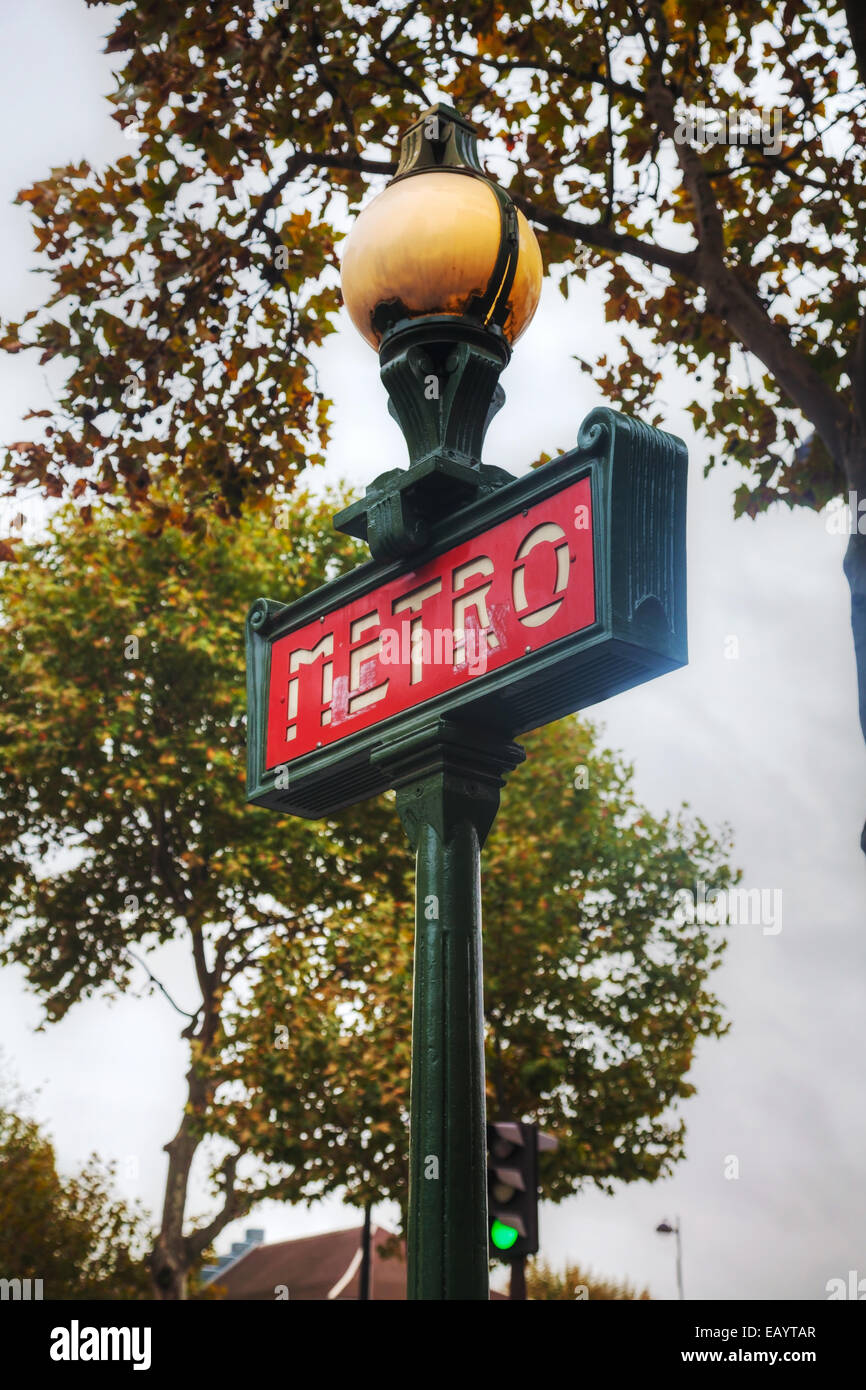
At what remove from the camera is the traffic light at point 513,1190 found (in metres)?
6.88

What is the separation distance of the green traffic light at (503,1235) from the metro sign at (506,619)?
430cm

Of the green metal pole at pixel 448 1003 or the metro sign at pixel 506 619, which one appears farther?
the metro sign at pixel 506 619

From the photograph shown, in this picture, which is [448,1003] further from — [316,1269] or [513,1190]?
[316,1269]

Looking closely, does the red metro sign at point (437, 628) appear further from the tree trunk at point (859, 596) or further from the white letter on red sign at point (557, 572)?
the tree trunk at point (859, 596)

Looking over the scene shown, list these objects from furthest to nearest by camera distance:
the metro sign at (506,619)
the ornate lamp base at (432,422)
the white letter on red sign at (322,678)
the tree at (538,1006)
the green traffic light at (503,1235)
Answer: the tree at (538,1006), the green traffic light at (503,1235), the white letter on red sign at (322,678), the ornate lamp base at (432,422), the metro sign at (506,619)

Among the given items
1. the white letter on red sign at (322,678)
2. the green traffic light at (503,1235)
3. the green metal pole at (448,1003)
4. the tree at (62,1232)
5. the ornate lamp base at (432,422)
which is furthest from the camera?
the tree at (62,1232)

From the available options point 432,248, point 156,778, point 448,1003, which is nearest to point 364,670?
point 448,1003

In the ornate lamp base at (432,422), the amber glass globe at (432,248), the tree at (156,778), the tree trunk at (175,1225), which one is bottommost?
the tree trunk at (175,1225)

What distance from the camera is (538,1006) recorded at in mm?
18359

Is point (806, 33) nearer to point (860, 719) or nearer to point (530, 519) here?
point (860, 719)

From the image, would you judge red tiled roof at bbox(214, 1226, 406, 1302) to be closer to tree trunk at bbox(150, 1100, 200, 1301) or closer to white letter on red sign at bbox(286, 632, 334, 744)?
tree trunk at bbox(150, 1100, 200, 1301)

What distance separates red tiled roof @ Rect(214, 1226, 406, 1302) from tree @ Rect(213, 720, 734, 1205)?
14.2 meters

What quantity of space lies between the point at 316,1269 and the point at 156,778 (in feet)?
70.5

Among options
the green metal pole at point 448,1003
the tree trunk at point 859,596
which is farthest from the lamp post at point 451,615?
the tree trunk at point 859,596
